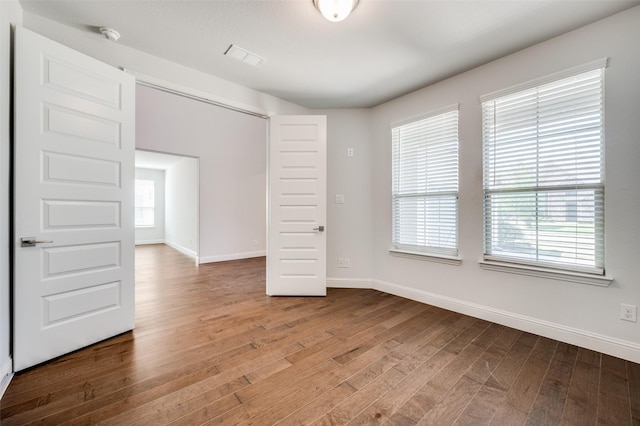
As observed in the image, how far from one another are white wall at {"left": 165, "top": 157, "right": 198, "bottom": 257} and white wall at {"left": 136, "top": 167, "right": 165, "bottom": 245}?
313mm

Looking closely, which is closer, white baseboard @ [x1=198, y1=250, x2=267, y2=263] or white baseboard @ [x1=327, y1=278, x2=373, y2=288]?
white baseboard @ [x1=327, y1=278, x2=373, y2=288]

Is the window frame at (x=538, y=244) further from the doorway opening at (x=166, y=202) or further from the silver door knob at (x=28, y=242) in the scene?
the doorway opening at (x=166, y=202)

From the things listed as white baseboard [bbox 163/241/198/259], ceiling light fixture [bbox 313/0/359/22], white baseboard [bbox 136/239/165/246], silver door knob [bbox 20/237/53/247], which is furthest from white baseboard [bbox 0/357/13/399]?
white baseboard [bbox 136/239/165/246]

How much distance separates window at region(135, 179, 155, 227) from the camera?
8.32 meters

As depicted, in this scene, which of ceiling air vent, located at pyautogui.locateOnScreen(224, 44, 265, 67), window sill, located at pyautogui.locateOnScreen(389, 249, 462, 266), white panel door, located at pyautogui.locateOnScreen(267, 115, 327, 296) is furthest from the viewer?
white panel door, located at pyautogui.locateOnScreen(267, 115, 327, 296)

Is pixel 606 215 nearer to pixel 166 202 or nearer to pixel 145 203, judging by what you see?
pixel 166 202

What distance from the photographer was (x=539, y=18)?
196cm

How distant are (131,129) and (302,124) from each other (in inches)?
70.6

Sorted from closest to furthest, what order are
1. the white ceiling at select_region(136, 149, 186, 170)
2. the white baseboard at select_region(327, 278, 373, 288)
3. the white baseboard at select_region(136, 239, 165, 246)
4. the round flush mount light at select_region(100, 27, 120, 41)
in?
the round flush mount light at select_region(100, 27, 120, 41) < the white baseboard at select_region(327, 278, 373, 288) < the white ceiling at select_region(136, 149, 186, 170) < the white baseboard at select_region(136, 239, 165, 246)

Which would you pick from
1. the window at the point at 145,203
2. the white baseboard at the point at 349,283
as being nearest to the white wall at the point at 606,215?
the white baseboard at the point at 349,283

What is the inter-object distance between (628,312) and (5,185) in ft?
14.4

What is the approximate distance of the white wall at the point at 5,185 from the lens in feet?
5.24

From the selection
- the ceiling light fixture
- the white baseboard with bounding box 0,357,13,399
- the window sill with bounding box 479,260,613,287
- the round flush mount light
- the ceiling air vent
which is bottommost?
the white baseboard with bounding box 0,357,13,399

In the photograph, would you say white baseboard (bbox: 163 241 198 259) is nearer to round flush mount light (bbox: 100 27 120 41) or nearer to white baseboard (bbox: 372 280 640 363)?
round flush mount light (bbox: 100 27 120 41)
